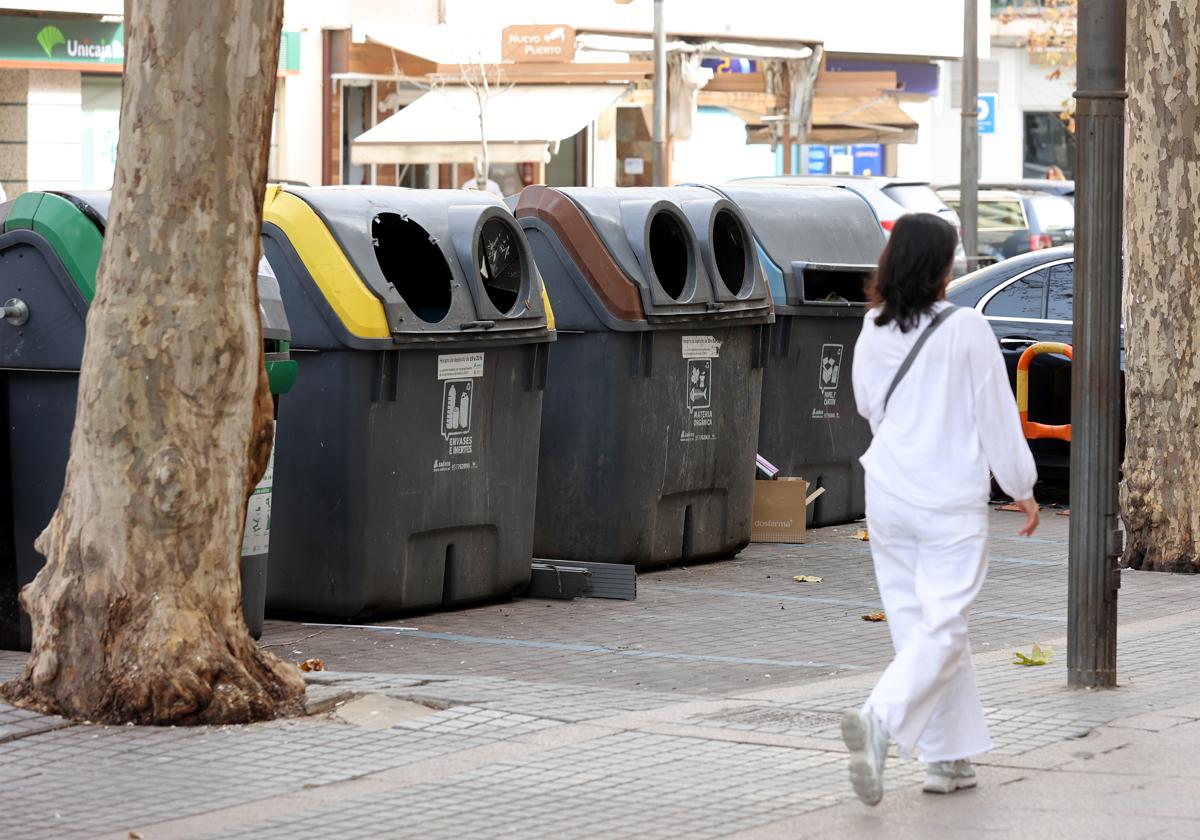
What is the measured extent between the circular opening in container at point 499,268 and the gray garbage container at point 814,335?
2156 millimetres

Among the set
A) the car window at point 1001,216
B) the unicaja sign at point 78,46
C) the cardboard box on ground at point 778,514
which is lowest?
the cardboard box on ground at point 778,514

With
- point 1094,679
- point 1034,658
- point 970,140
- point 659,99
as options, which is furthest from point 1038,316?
point 659,99

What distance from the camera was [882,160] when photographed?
4228 centimetres

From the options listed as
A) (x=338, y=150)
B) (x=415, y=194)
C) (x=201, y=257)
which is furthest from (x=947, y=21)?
(x=201, y=257)

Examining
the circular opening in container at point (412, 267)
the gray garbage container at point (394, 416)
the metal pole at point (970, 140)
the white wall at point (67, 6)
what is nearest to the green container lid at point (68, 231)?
the gray garbage container at point (394, 416)

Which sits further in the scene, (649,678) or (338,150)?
(338,150)

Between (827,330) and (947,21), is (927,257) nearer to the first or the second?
(827,330)

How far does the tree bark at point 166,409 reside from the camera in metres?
6.35

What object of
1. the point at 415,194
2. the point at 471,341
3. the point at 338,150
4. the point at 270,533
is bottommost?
the point at 270,533

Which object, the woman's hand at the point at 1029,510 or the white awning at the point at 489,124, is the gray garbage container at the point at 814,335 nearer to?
the woman's hand at the point at 1029,510

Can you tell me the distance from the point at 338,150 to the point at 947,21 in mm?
14535

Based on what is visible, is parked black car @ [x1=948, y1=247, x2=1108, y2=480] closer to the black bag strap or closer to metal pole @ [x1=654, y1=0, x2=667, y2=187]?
the black bag strap

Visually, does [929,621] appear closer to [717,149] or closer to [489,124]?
[489,124]

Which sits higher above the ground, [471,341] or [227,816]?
[471,341]
